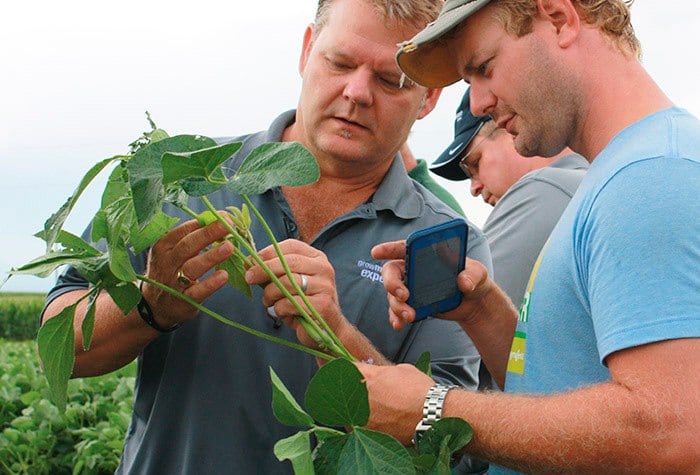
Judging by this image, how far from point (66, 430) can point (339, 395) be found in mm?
2995

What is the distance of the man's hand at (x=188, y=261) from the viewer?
183 cm

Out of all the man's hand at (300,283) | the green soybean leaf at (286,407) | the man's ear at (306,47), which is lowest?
the green soybean leaf at (286,407)

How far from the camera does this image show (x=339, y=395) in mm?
1564

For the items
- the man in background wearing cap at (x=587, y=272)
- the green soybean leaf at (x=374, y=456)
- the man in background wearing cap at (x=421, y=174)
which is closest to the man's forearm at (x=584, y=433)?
the man in background wearing cap at (x=587, y=272)

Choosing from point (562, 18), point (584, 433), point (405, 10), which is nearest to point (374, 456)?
point (584, 433)

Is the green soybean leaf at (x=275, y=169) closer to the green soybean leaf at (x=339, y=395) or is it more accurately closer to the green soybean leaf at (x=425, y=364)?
the green soybean leaf at (x=339, y=395)

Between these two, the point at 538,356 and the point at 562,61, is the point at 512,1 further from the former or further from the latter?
the point at 538,356

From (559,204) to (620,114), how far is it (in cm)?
105

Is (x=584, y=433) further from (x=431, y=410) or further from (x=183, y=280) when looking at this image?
(x=183, y=280)

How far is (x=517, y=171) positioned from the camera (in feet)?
11.4

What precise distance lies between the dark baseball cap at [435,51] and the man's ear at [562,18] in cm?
12

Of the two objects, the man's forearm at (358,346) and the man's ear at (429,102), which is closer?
the man's forearm at (358,346)

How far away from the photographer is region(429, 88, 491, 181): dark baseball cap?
367 cm

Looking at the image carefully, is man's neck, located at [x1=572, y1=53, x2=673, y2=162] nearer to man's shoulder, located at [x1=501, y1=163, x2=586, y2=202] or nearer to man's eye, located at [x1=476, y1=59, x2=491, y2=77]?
man's eye, located at [x1=476, y1=59, x2=491, y2=77]
